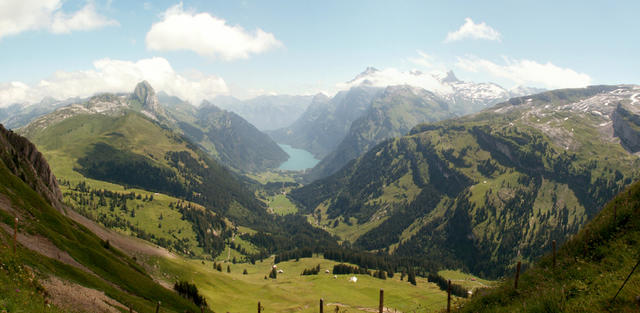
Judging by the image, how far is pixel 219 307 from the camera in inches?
3967

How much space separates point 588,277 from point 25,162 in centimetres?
12740

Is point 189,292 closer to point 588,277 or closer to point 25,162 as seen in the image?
point 25,162

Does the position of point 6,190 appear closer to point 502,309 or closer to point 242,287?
point 502,309

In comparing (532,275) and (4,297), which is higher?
(532,275)

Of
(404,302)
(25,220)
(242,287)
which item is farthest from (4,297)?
(404,302)

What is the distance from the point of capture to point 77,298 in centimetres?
3728

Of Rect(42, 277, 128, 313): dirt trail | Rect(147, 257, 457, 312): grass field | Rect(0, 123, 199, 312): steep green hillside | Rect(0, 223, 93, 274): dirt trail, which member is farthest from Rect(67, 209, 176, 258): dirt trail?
Rect(42, 277, 128, 313): dirt trail

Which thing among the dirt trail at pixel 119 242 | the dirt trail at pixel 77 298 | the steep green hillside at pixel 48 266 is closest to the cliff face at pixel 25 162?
the steep green hillside at pixel 48 266

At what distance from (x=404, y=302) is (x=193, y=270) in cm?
9146

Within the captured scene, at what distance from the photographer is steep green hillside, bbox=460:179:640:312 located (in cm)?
1628

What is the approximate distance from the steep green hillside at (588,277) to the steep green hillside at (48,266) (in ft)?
123

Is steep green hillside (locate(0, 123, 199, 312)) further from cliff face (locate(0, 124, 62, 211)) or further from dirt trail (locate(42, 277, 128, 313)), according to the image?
cliff face (locate(0, 124, 62, 211))

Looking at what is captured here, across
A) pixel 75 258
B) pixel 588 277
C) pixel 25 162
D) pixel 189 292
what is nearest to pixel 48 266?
pixel 75 258

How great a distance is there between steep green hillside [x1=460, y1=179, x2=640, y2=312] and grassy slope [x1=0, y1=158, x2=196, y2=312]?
162ft
